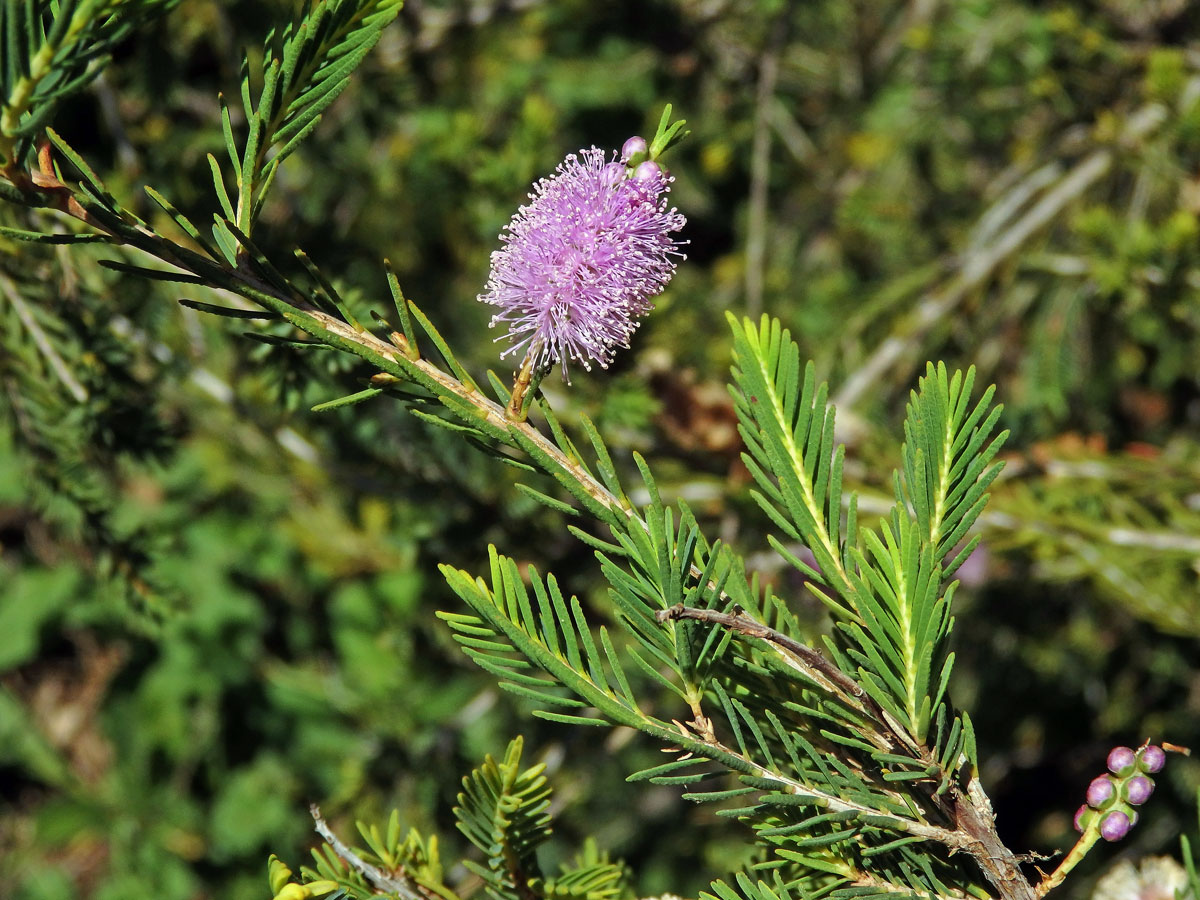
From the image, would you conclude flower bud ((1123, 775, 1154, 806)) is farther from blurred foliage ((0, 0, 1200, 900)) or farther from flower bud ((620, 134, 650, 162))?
blurred foliage ((0, 0, 1200, 900))

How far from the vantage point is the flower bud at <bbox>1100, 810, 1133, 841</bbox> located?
71 centimetres

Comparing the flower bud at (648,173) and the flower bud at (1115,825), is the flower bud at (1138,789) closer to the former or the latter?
the flower bud at (1115,825)

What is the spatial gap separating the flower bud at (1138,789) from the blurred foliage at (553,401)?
0.77m

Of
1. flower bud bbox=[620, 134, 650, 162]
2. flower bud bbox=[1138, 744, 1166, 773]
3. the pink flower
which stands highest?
flower bud bbox=[620, 134, 650, 162]

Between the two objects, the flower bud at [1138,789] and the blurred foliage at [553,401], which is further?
the blurred foliage at [553,401]

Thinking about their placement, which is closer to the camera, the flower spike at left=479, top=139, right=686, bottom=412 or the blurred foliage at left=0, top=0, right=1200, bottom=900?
the flower spike at left=479, top=139, right=686, bottom=412

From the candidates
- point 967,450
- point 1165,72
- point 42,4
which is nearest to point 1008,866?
point 967,450

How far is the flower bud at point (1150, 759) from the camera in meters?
0.71

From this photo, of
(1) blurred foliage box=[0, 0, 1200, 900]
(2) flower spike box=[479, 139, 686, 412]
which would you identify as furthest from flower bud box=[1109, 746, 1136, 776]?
(1) blurred foliage box=[0, 0, 1200, 900]

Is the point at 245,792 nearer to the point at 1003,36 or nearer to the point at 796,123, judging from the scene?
the point at 796,123

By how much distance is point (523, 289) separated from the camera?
0.79 metres

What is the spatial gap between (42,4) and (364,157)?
2.10m

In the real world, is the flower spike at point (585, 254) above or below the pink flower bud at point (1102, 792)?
above

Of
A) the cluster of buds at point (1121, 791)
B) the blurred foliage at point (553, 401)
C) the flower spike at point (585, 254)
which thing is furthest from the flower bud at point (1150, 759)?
the blurred foliage at point (553, 401)
